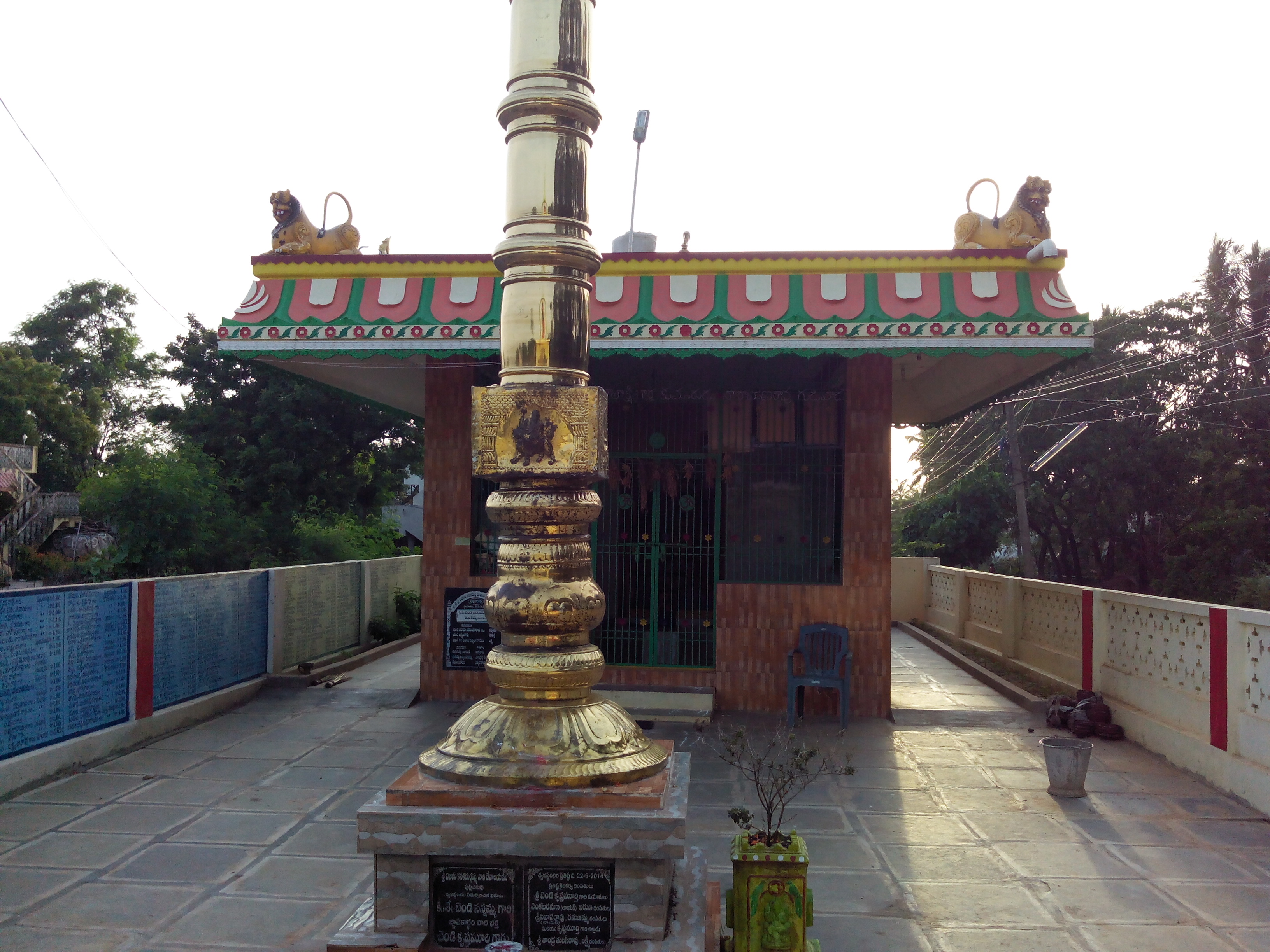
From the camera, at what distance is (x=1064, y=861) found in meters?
5.51

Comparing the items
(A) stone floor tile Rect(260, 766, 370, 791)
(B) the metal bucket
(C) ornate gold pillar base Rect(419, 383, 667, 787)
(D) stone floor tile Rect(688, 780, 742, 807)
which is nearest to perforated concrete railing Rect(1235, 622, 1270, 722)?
(B) the metal bucket

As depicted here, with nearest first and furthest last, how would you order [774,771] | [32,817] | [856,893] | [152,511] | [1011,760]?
1. [856,893]
2. [32,817]
3. [774,771]
4. [1011,760]
5. [152,511]

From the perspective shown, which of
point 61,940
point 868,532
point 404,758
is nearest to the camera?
point 61,940

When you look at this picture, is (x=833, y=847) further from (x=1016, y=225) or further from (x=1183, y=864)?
(x=1016, y=225)

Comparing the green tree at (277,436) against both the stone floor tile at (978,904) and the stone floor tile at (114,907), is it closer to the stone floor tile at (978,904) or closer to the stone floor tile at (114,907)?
the stone floor tile at (114,907)

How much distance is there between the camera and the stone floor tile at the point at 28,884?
15.6 ft

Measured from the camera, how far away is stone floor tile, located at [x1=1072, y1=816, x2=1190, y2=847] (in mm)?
5875

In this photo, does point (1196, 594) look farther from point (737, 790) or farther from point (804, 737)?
point (737, 790)

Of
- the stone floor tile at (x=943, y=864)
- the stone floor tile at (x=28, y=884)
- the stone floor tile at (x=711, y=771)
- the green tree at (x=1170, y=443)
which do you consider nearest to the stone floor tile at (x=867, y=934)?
the stone floor tile at (x=943, y=864)

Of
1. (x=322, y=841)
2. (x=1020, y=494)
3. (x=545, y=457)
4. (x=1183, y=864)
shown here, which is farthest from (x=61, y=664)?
(x=1020, y=494)

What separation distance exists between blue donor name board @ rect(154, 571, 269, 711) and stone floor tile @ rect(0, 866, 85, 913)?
3526 millimetres

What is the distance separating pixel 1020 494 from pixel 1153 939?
22.2m

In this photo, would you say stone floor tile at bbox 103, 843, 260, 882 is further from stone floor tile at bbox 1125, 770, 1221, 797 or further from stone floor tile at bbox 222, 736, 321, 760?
stone floor tile at bbox 1125, 770, 1221, 797

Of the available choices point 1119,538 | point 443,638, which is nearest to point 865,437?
point 443,638
